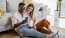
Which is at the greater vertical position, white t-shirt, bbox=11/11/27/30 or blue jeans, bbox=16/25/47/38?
white t-shirt, bbox=11/11/27/30

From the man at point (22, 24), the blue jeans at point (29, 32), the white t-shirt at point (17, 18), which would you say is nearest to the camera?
the blue jeans at point (29, 32)

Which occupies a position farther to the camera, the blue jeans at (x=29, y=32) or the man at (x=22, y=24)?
the man at (x=22, y=24)

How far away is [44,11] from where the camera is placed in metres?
3.92

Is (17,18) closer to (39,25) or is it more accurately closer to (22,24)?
(22,24)

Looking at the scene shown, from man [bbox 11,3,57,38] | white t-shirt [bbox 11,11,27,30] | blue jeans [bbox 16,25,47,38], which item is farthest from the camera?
white t-shirt [bbox 11,11,27,30]

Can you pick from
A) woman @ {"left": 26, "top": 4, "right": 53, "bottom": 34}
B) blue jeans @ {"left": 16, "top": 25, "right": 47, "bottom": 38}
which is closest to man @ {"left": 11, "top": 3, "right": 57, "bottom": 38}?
blue jeans @ {"left": 16, "top": 25, "right": 47, "bottom": 38}

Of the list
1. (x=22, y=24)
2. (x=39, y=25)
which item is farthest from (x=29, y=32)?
(x=39, y=25)

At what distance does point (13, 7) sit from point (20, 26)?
3.84 feet

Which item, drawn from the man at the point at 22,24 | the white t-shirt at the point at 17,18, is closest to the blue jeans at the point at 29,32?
the man at the point at 22,24

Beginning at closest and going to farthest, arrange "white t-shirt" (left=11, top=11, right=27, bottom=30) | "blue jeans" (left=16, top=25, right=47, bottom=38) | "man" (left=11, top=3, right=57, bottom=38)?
"blue jeans" (left=16, top=25, right=47, bottom=38) < "man" (left=11, top=3, right=57, bottom=38) < "white t-shirt" (left=11, top=11, right=27, bottom=30)

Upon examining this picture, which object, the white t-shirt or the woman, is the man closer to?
the white t-shirt

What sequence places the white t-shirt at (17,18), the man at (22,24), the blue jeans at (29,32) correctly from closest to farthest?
the blue jeans at (29,32), the man at (22,24), the white t-shirt at (17,18)

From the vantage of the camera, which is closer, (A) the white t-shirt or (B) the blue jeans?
(B) the blue jeans

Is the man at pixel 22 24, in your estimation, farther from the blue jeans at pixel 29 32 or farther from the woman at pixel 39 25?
the woman at pixel 39 25
